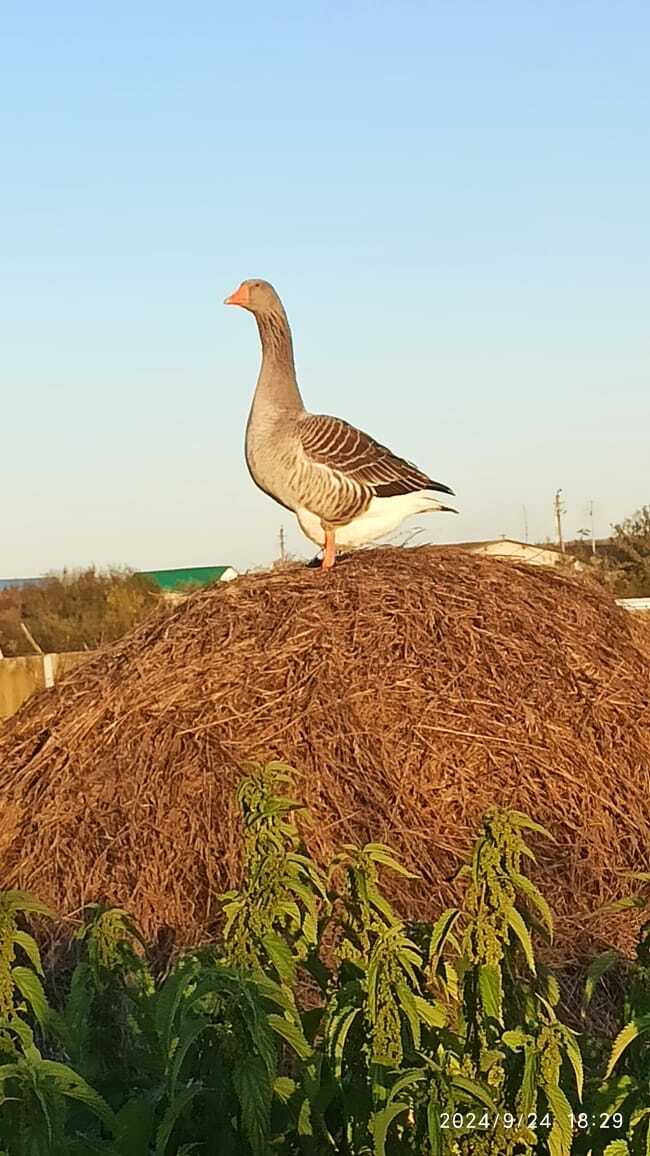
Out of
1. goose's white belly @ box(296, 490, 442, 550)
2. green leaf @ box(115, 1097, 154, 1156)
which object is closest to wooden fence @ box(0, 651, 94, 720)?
goose's white belly @ box(296, 490, 442, 550)

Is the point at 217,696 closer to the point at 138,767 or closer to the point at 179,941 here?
the point at 138,767

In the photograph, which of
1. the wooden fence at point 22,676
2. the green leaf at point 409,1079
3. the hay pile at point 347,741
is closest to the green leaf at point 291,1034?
the green leaf at point 409,1079

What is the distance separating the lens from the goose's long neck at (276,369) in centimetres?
810

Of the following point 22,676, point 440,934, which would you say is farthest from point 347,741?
point 22,676

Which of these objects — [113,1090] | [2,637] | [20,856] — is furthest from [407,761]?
[2,637]

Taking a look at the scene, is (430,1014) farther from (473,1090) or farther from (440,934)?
(473,1090)

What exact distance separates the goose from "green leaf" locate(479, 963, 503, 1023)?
15.5ft

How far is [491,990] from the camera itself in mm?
3008

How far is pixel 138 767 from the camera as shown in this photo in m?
6.72

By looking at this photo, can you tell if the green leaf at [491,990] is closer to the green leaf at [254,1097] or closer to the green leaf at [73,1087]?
the green leaf at [254,1097]

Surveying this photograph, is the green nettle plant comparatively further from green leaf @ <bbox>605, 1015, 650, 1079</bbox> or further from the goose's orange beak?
the goose's orange beak

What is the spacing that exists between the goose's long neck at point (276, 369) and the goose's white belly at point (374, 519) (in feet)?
1.91

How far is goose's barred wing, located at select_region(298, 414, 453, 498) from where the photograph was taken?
788 cm

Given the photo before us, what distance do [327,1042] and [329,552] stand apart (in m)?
4.97
